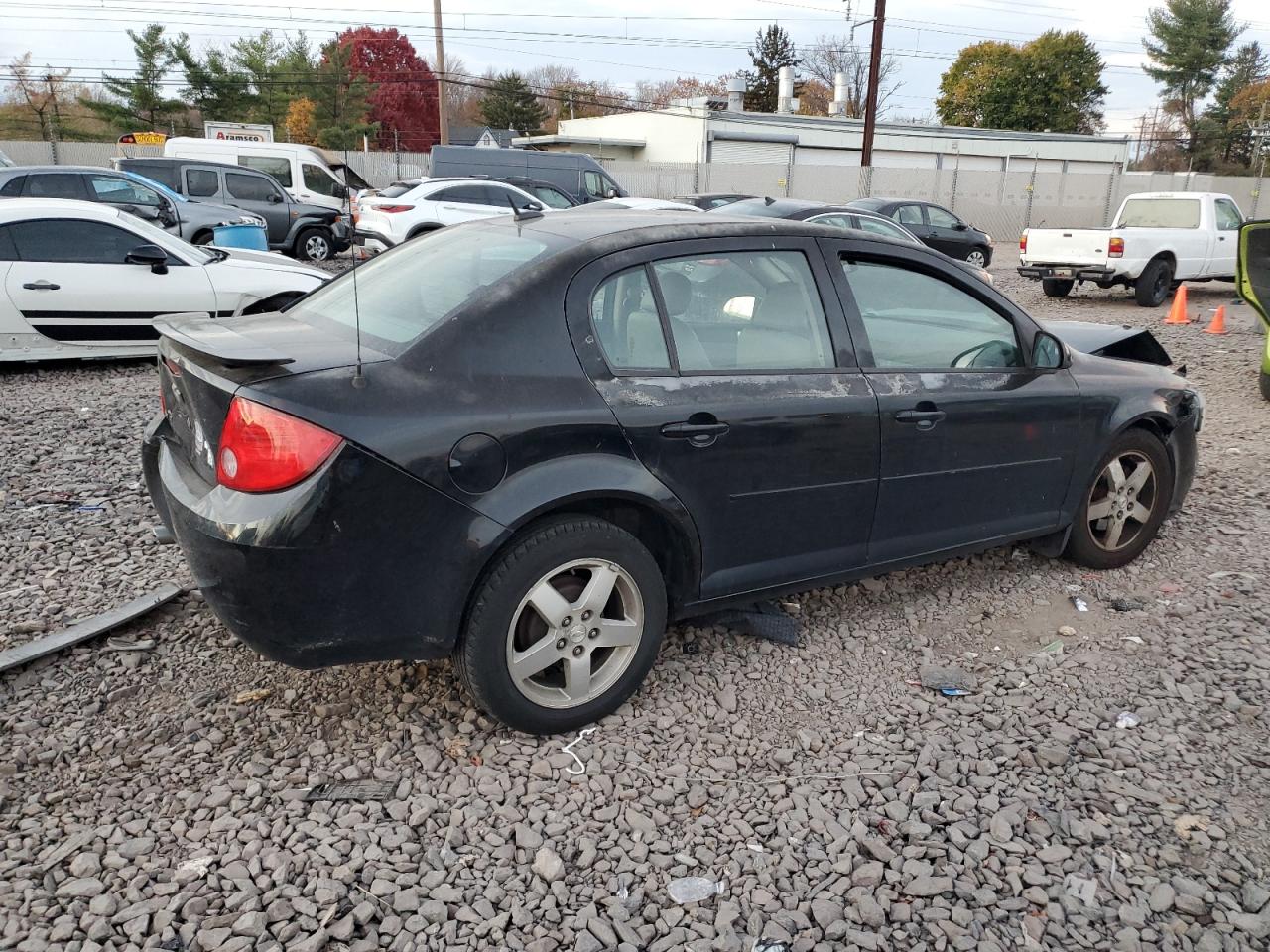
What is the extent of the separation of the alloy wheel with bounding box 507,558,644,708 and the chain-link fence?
30.0 m

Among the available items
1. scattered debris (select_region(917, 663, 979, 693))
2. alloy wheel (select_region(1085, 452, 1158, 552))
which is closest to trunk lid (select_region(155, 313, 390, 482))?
scattered debris (select_region(917, 663, 979, 693))

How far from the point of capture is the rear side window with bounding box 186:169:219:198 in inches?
681

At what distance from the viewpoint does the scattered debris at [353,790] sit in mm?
2900

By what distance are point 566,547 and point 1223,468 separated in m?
5.44

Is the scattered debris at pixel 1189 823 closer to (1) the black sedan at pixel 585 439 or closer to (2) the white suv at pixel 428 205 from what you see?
(1) the black sedan at pixel 585 439

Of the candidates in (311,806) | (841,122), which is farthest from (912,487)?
(841,122)

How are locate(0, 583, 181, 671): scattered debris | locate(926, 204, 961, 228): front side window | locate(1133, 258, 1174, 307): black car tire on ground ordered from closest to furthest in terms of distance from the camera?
locate(0, 583, 181, 671): scattered debris < locate(1133, 258, 1174, 307): black car tire on ground < locate(926, 204, 961, 228): front side window

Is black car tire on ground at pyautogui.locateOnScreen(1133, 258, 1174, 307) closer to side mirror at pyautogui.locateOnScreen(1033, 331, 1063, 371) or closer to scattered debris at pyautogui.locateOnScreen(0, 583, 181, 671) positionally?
side mirror at pyautogui.locateOnScreen(1033, 331, 1063, 371)

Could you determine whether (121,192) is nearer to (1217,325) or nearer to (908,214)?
(908,214)

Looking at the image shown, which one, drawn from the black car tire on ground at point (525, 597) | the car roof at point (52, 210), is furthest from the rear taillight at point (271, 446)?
the car roof at point (52, 210)

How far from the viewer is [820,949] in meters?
2.40

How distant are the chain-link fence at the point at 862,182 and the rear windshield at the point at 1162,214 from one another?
16.2 meters

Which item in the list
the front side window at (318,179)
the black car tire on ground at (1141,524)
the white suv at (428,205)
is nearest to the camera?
the black car tire on ground at (1141,524)

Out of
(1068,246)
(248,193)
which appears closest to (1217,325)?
(1068,246)
